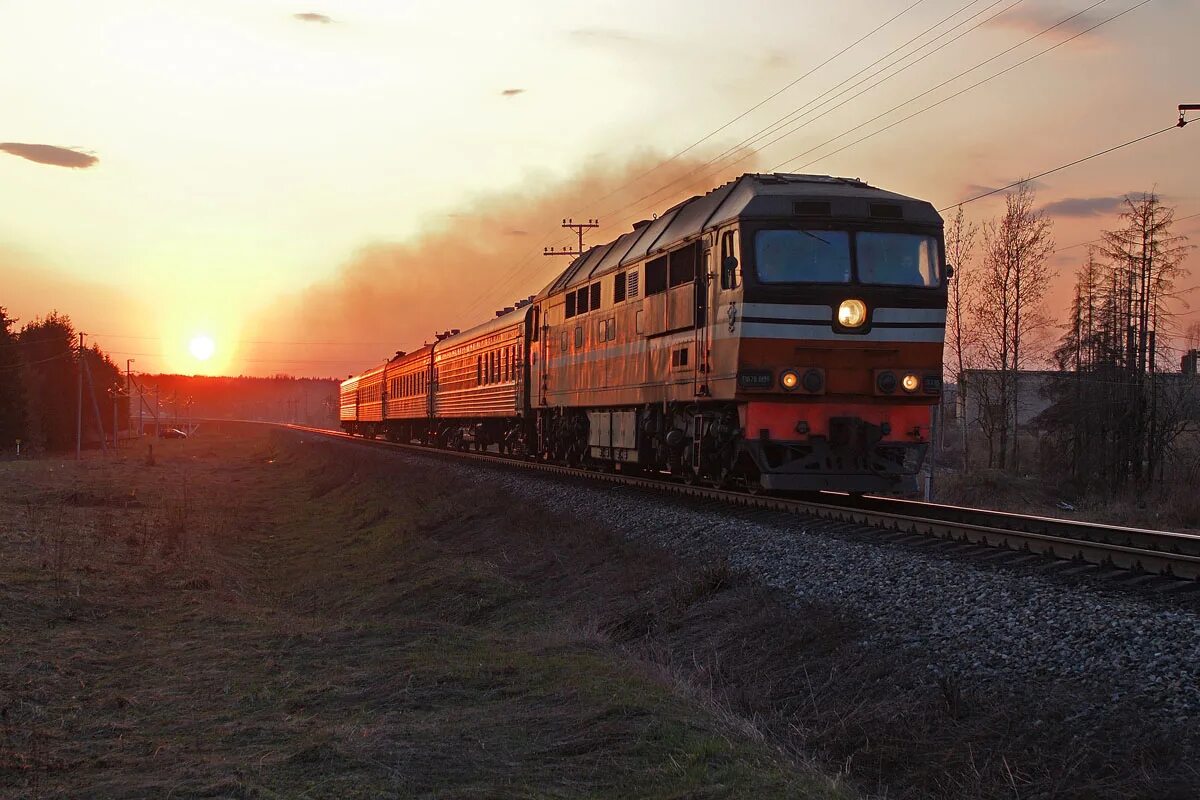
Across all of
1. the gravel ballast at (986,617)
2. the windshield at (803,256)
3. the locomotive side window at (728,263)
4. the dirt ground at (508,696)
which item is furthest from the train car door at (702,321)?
the gravel ballast at (986,617)

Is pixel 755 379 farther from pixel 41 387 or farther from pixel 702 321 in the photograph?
pixel 41 387

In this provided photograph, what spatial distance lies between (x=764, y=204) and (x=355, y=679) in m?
8.09

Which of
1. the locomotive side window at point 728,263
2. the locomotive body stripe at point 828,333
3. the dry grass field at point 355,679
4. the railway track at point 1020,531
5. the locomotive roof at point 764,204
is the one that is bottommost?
the dry grass field at point 355,679

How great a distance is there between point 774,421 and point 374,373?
5103 cm

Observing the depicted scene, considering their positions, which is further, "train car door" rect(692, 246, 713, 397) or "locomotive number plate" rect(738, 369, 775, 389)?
"train car door" rect(692, 246, 713, 397)

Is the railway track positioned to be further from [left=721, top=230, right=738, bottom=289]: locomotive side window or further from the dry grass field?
[left=721, top=230, right=738, bottom=289]: locomotive side window

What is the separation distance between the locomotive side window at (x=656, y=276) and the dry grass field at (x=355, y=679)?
420 cm

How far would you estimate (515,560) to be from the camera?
1570 cm

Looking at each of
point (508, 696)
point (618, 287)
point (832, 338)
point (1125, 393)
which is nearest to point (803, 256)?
point (832, 338)

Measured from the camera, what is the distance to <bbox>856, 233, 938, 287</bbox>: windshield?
14.0 metres

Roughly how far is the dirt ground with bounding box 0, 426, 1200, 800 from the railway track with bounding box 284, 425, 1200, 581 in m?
2.00

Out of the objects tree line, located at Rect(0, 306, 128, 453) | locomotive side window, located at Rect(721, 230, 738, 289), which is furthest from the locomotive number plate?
tree line, located at Rect(0, 306, 128, 453)

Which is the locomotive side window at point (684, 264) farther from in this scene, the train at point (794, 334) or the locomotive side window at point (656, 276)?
the locomotive side window at point (656, 276)

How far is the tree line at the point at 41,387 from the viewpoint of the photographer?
67.9m
